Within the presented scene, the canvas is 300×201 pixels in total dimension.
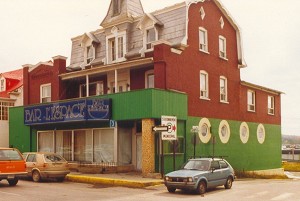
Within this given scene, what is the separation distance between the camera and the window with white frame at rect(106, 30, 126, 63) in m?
29.2

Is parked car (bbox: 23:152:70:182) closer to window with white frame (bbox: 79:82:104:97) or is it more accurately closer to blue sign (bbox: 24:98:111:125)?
blue sign (bbox: 24:98:111:125)

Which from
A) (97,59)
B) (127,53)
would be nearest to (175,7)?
(127,53)

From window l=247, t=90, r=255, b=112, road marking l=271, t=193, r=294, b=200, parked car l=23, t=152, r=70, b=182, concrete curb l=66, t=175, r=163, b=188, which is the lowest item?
road marking l=271, t=193, r=294, b=200

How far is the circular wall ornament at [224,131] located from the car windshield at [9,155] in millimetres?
14519

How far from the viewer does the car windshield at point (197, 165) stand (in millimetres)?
17969

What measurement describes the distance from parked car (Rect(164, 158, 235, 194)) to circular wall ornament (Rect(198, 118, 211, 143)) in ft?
26.1

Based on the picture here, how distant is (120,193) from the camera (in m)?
17.3

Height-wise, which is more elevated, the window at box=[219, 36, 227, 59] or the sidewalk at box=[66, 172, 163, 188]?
the window at box=[219, 36, 227, 59]

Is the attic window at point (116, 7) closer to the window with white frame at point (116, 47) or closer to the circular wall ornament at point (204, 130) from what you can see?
the window with white frame at point (116, 47)

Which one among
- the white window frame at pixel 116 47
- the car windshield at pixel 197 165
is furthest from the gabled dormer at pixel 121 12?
the car windshield at pixel 197 165

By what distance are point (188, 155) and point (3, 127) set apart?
52.5 ft

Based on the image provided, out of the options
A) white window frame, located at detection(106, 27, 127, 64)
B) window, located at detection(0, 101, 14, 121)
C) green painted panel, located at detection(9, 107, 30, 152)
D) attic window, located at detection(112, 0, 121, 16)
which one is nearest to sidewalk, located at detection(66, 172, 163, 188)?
green painted panel, located at detection(9, 107, 30, 152)

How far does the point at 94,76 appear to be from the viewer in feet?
98.2

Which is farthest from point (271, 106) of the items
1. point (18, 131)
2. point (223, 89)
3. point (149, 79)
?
point (18, 131)
